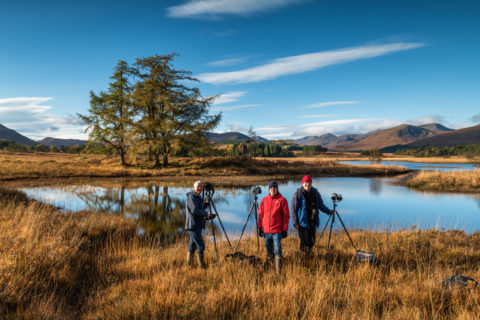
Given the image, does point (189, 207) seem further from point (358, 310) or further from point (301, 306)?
point (358, 310)

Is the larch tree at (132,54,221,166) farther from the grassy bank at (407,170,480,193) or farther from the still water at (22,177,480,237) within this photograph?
the grassy bank at (407,170,480,193)

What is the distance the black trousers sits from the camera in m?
7.22

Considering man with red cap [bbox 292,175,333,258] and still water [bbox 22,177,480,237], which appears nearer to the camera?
man with red cap [bbox 292,175,333,258]

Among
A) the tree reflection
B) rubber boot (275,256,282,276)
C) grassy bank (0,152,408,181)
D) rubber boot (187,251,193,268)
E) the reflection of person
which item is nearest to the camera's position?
rubber boot (275,256,282,276)

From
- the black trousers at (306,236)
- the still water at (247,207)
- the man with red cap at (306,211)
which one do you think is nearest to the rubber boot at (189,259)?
the man with red cap at (306,211)

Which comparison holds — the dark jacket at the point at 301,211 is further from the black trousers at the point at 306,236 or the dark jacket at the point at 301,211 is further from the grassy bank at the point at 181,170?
the grassy bank at the point at 181,170

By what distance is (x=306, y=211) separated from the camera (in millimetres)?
7102

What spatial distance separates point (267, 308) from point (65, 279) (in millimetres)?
4420

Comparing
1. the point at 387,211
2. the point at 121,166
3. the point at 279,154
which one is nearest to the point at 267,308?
the point at 387,211

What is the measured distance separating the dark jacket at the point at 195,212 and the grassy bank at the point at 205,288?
104cm

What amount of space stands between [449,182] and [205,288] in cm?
3219

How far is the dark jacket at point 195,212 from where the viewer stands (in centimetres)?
633

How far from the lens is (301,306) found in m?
4.66

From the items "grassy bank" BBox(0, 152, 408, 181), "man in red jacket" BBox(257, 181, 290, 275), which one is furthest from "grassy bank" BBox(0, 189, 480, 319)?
"grassy bank" BBox(0, 152, 408, 181)
